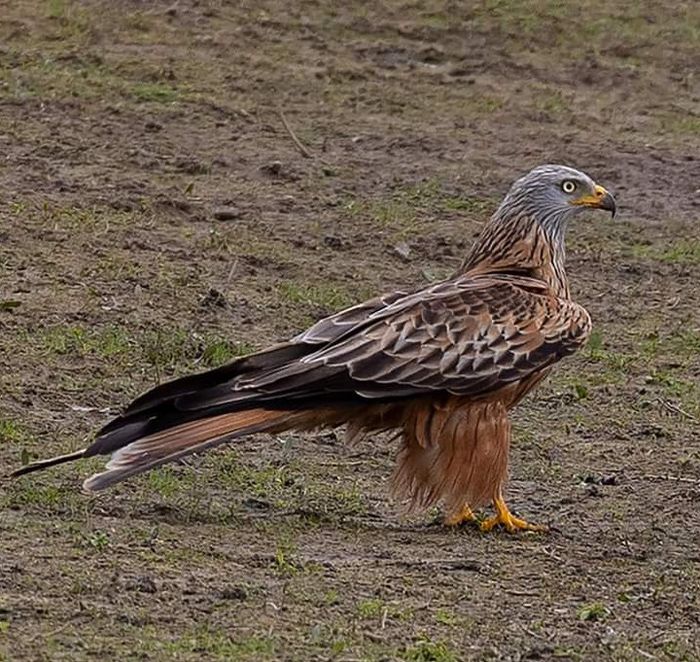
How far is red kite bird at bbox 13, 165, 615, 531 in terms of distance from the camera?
7184 mm

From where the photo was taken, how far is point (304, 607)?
20.8 feet

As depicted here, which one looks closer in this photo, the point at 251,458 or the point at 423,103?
the point at 251,458

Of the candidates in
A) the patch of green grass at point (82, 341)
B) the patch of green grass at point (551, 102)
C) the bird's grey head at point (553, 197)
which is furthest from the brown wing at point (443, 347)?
the patch of green grass at point (551, 102)

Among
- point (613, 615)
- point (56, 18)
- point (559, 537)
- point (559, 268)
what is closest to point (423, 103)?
point (56, 18)

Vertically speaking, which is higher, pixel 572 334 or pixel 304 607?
pixel 572 334

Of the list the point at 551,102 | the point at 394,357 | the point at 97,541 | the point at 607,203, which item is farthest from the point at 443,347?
the point at 551,102

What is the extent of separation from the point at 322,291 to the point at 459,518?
A: 3.35 metres

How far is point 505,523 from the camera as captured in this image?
7750 mm

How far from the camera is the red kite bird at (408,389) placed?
7184 mm

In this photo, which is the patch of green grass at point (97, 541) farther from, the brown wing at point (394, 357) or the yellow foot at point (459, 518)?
the yellow foot at point (459, 518)

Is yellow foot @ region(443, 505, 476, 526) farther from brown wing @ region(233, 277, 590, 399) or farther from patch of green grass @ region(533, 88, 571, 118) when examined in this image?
patch of green grass @ region(533, 88, 571, 118)

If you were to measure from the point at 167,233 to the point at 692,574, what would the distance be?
511cm

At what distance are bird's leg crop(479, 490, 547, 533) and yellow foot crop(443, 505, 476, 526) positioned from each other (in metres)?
0.08

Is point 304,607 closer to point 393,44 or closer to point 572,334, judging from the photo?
point 572,334
